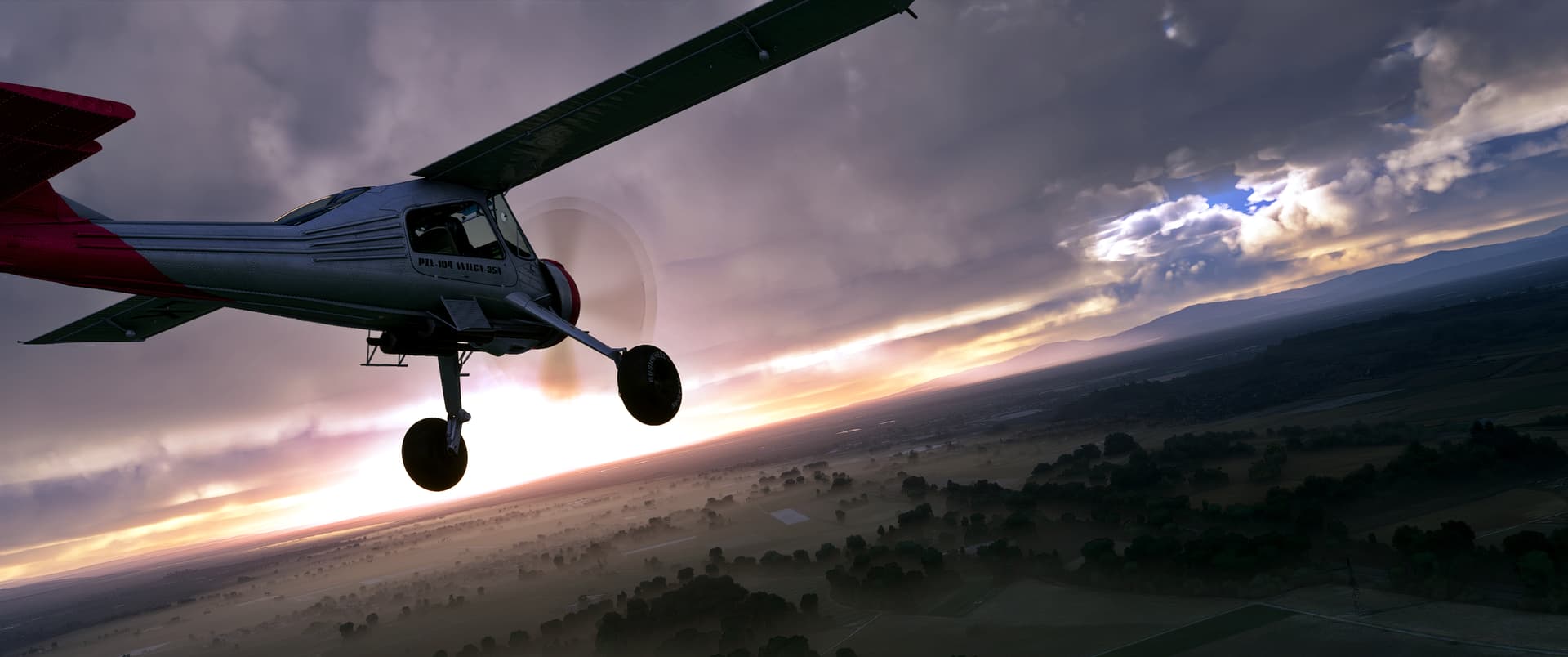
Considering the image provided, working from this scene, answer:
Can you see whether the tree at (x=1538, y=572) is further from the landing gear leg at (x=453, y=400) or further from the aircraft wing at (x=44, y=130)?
the aircraft wing at (x=44, y=130)

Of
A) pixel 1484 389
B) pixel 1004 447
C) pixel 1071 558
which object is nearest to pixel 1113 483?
Answer: pixel 1071 558

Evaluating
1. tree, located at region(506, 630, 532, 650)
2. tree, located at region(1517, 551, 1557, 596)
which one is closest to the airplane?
tree, located at region(1517, 551, 1557, 596)

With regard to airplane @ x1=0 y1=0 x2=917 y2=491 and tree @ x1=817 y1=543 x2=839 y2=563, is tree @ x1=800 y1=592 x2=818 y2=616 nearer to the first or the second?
tree @ x1=817 y1=543 x2=839 y2=563

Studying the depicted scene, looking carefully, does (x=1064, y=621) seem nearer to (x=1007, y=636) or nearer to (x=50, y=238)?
(x=1007, y=636)

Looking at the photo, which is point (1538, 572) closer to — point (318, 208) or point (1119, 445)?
point (318, 208)

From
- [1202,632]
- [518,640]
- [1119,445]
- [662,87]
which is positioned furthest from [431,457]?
[1119,445]

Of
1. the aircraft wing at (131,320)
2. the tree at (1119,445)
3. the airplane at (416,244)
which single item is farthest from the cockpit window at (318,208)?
the tree at (1119,445)

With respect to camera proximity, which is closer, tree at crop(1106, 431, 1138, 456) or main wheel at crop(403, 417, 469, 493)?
main wheel at crop(403, 417, 469, 493)
